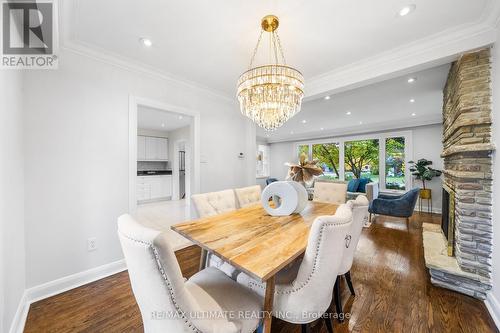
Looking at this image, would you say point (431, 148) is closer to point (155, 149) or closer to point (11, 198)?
point (11, 198)

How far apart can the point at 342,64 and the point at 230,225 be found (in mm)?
2425

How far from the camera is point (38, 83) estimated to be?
1.82 metres

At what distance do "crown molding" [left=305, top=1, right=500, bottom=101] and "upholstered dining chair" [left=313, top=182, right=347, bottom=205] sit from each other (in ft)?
4.52

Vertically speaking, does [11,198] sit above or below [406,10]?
below

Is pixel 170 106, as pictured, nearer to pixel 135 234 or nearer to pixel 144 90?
pixel 144 90

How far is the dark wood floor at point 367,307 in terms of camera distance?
145cm

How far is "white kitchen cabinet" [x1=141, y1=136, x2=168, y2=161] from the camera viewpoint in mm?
6727

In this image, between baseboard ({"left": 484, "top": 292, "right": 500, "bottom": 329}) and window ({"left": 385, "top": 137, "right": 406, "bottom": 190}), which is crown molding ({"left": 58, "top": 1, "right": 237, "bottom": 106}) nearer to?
baseboard ({"left": 484, "top": 292, "right": 500, "bottom": 329})

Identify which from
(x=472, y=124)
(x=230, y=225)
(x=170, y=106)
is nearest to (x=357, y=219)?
(x=230, y=225)

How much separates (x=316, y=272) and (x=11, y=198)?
2.14m

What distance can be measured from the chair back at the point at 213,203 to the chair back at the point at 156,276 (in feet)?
3.65

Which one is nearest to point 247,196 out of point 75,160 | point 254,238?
point 254,238

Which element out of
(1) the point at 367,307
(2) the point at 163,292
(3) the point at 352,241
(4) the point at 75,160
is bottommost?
(1) the point at 367,307

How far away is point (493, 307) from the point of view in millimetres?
1584
